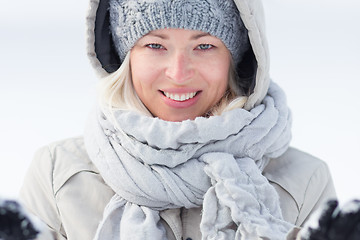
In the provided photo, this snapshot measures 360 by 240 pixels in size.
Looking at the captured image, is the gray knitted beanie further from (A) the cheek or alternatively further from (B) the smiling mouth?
(B) the smiling mouth

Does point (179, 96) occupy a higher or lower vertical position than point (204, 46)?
lower

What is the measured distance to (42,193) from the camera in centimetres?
154

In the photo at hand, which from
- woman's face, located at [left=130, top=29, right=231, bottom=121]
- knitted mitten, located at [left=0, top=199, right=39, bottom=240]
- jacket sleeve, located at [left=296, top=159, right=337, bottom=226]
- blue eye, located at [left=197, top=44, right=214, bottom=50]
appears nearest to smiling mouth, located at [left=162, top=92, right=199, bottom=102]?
woman's face, located at [left=130, top=29, right=231, bottom=121]

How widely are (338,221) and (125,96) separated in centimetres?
69

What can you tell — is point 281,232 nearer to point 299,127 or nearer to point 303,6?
point 299,127

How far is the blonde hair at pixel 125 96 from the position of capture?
1502 mm

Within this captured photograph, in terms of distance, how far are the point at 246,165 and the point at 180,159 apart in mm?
156

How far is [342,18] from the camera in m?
3.12

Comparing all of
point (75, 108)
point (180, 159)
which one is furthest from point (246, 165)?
point (75, 108)

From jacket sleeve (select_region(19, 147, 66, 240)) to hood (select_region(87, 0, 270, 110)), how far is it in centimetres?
28

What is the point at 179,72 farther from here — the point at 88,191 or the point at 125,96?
the point at 88,191

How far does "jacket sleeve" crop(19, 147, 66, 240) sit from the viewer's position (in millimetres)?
1501

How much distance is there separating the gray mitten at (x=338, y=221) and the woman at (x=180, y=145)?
0.88 ft

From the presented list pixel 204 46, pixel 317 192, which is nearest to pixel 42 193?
pixel 204 46
